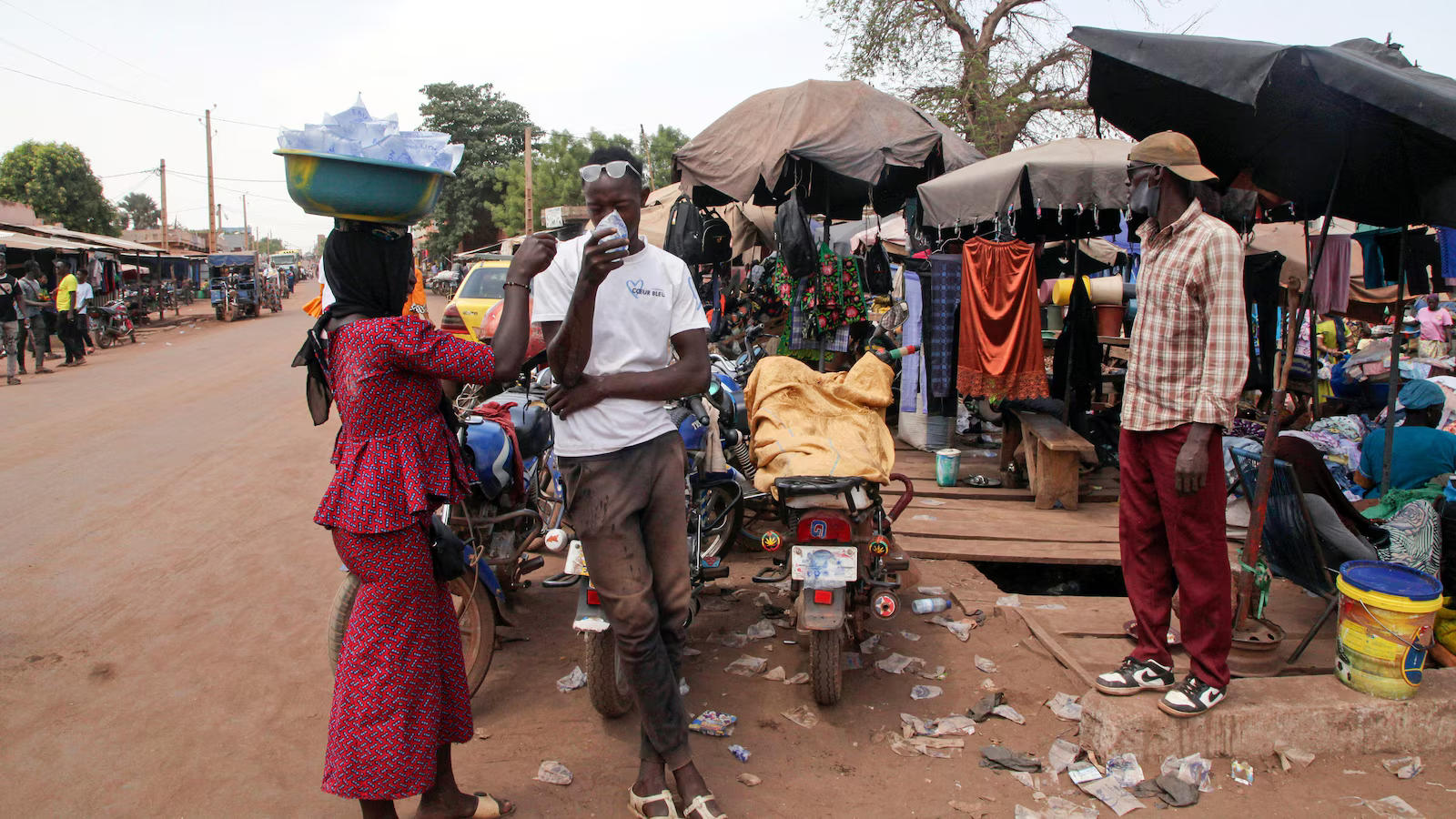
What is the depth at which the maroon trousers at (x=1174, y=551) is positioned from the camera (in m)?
3.18

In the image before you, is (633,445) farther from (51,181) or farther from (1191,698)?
(51,181)

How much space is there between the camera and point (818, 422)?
434cm

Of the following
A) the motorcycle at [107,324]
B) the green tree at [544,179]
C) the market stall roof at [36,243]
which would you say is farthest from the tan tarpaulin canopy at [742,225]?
the green tree at [544,179]

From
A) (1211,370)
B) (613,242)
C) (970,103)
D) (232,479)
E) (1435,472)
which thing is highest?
(970,103)

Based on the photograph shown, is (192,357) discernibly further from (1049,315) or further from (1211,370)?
(1211,370)

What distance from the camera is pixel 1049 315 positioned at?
8.53m

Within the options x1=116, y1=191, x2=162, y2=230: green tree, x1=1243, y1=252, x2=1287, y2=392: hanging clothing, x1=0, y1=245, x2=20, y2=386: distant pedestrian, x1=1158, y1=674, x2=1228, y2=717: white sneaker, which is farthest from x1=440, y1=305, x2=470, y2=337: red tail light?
x1=116, y1=191, x2=162, y2=230: green tree

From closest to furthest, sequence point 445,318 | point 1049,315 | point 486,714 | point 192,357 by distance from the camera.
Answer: point 486,714
point 1049,315
point 445,318
point 192,357

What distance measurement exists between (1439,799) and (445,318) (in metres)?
9.87

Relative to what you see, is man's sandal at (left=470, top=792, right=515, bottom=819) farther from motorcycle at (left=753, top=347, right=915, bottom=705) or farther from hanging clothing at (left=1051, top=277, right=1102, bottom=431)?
hanging clothing at (left=1051, top=277, right=1102, bottom=431)

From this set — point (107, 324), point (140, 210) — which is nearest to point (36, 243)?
point (107, 324)

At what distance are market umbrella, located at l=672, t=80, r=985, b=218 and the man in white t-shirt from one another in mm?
4456

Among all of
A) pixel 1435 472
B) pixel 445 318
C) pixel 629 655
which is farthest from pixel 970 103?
pixel 629 655

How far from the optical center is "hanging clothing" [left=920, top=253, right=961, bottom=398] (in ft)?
24.2
